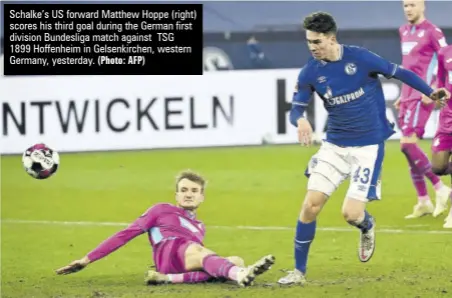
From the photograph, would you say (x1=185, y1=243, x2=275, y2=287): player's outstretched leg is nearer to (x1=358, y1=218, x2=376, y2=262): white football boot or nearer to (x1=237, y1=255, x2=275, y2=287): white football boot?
(x1=237, y1=255, x2=275, y2=287): white football boot

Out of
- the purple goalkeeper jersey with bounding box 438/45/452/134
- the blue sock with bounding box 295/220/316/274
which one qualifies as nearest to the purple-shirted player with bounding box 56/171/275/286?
the blue sock with bounding box 295/220/316/274

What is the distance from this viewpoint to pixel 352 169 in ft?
27.6

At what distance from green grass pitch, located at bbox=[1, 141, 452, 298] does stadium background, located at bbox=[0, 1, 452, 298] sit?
0.06ft

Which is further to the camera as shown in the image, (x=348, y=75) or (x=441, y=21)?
(x=441, y=21)

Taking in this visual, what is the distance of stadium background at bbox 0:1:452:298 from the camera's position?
8.70m

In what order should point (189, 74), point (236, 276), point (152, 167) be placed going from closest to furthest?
1. point (236, 276)
2. point (152, 167)
3. point (189, 74)

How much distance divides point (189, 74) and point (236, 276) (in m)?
10.3

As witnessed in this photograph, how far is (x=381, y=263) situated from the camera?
9.12 m

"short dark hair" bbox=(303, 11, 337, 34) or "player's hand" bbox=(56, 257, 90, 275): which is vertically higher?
"short dark hair" bbox=(303, 11, 337, 34)

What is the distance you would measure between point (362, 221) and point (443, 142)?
2795 mm

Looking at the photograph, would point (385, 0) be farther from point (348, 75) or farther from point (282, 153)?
point (348, 75)

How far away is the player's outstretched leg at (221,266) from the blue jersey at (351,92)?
1.27 metres

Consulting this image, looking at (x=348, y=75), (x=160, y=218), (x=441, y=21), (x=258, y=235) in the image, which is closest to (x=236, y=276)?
(x=160, y=218)

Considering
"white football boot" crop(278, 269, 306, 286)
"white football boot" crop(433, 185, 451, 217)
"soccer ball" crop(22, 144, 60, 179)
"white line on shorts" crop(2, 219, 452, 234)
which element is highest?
"soccer ball" crop(22, 144, 60, 179)
